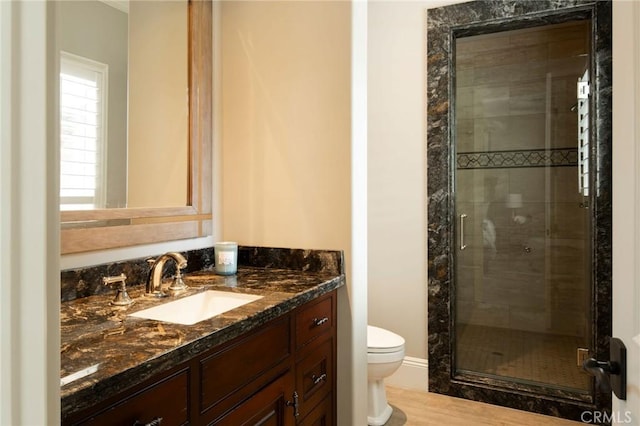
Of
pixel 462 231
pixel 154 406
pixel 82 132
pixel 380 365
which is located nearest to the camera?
pixel 154 406

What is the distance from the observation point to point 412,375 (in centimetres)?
293

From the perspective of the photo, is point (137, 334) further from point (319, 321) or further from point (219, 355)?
point (319, 321)

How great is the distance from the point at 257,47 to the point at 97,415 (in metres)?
1.71

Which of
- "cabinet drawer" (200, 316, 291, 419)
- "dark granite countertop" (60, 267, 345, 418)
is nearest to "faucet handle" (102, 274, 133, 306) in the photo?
"dark granite countertop" (60, 267, 345, 418)

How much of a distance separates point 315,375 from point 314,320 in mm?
223

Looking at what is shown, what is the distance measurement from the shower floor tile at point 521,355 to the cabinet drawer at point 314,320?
1.45 metres

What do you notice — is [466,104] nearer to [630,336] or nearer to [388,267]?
[388,267]

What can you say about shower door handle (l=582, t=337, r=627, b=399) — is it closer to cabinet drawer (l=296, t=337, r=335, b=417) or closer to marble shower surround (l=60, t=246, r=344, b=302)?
Result: cabinet drawer (l=296, t=337, r=335, b=417)

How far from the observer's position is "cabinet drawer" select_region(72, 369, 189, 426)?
0.89m

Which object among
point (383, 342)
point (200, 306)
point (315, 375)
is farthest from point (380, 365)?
point (200, 306)

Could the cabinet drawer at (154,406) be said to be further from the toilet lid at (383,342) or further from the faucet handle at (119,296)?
the toilet lid at (383,342)

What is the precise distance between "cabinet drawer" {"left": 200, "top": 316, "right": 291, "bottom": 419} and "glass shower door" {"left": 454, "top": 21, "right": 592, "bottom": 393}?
68.6 inches

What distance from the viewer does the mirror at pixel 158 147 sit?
161 cm

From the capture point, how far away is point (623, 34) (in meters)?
0.73
